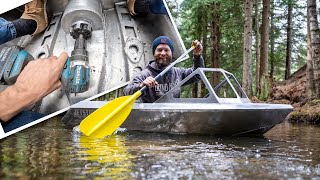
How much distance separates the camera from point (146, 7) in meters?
4.20

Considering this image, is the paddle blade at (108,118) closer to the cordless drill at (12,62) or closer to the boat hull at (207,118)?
the boat hull at (207,118)

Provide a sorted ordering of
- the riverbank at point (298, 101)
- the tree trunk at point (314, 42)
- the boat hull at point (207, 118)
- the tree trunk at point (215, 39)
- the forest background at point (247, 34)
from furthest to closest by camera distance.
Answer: the tree trunk at point (215, 39)
the forest background at point (247, 34)
the tree trunk at point (314, 42)
the riverbank at point (298, 101)
the boat hull at point (207, 118)

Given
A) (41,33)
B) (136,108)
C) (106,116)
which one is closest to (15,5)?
(41,33)

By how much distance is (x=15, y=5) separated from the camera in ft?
11.4

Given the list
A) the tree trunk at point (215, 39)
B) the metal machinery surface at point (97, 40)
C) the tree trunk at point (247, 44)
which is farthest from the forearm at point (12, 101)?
the tree trunk at point (215, 39)

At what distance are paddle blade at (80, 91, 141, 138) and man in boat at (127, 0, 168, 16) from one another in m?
1.62

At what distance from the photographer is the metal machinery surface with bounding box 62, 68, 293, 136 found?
528 centimetres

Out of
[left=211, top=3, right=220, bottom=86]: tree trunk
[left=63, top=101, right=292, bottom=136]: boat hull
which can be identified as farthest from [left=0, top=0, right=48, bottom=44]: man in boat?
[left=211, top=3, right=220, bottom=86]: tree trunk

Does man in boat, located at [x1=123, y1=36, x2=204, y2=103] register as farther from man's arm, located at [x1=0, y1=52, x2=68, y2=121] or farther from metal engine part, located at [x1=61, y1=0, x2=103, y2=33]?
man's arm, located at [x1=0, y1=52, x2=68, y2=121]

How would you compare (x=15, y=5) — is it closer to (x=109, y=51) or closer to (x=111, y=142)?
(x=109, y=51)

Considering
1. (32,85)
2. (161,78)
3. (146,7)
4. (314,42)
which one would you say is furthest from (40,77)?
(314,42)

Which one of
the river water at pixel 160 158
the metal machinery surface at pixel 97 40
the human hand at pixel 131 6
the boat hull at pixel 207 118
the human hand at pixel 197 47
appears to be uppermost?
the human hand at pixel 131 6

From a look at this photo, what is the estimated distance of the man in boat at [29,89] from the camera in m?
3.48

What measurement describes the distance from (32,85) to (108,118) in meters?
1.91
